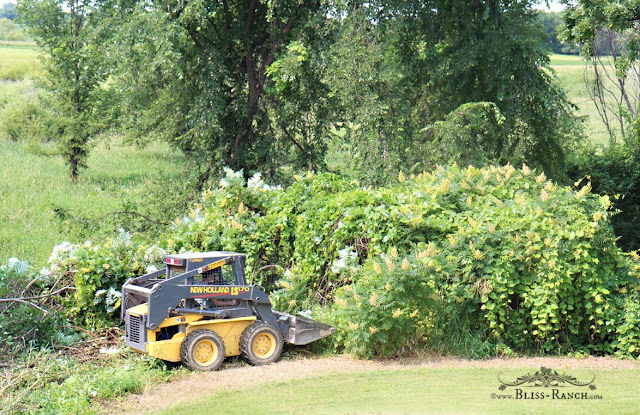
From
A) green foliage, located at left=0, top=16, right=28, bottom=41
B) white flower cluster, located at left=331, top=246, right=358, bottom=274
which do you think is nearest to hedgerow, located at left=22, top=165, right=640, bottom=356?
white flower cluster, located at left=331, top=246, right=358, bottom=274

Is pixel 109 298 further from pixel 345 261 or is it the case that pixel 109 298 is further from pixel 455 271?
pixel 455 271

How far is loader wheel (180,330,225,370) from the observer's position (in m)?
7.10

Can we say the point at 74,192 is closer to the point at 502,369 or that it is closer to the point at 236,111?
the point at 236,111

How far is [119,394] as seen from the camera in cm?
655

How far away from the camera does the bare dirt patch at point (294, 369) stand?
6.51m

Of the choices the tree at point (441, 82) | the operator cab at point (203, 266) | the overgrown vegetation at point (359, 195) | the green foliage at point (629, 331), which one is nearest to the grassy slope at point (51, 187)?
the overgrown vegetation at point (359, 195)

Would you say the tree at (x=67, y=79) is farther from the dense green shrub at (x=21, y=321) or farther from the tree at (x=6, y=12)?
the tree at (x=6, y=12)

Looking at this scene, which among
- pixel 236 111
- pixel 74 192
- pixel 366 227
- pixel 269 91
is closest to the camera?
pixel 366 227

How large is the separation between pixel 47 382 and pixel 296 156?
372 inches

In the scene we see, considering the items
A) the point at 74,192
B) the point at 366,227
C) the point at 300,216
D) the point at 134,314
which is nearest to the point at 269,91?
the point at 300,216

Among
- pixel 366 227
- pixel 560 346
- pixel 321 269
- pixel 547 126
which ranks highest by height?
pixel 547 126

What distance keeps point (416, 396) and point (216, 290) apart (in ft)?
7.85

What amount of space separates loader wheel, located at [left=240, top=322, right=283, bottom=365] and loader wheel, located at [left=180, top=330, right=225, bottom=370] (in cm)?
26

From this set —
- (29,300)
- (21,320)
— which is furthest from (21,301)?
(29,300)
